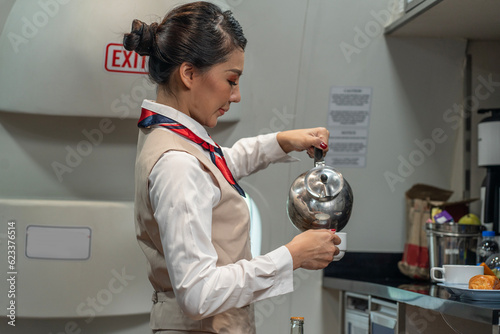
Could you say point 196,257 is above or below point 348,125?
below

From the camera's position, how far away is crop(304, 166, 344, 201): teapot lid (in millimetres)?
1238

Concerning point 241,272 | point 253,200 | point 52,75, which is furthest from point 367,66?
point 241,272

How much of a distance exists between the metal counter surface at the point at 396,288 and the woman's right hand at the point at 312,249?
1.43ft

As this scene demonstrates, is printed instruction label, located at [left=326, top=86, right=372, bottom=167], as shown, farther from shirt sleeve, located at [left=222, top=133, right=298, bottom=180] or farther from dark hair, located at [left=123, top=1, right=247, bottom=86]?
dark hair, located at [left=123, top=1, right=247, bottom=86]

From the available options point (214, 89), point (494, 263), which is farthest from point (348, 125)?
point (214, 89)

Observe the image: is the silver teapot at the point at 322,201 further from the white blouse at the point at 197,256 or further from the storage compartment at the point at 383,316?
the storage compartment at the point at 383,316

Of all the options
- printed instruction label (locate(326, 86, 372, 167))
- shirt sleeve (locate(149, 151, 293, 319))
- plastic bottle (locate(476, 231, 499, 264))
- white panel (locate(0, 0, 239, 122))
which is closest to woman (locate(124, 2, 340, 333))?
shirt sleeve (locate(149, 151, 293, 319))

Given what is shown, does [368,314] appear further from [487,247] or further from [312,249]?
[312,249]

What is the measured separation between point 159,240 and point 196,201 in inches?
5.6

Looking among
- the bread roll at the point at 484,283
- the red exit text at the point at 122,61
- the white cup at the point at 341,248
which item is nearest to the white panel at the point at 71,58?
the red exit text at the point at 122,61

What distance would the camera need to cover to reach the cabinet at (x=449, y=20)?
1.93 meters

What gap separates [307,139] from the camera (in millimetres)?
1417

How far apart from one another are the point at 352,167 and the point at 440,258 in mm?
487

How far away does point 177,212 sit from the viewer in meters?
0.99
